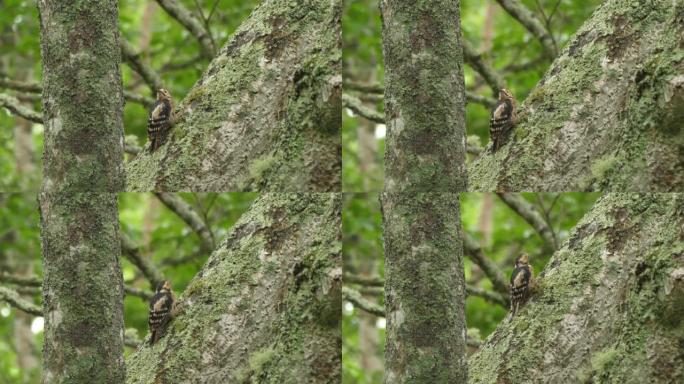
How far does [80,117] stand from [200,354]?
6.45 ft

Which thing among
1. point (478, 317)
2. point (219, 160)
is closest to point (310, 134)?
point (219, 160)

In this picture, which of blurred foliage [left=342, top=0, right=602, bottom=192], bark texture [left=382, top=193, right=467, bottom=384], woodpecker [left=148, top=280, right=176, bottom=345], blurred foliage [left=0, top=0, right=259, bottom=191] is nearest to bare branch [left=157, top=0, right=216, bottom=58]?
blurred foliage [left=0, top=0, right=259, bottom=191]

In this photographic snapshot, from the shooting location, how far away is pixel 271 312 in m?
7.51

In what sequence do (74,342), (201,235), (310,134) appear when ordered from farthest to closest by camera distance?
(201,235), (310,134), (74,342)

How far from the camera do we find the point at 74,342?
6984 mm

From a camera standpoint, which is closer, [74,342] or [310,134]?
[74,342]

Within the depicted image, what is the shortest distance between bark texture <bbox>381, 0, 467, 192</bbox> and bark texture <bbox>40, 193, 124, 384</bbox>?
204 centimetres

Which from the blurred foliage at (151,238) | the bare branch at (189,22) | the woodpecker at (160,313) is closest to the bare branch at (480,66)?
the bare branch at (189,22)

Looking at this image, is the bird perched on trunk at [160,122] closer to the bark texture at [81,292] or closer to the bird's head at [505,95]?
the bark texture at [81,292]

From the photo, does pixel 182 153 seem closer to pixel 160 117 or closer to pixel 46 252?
pixel 160 117

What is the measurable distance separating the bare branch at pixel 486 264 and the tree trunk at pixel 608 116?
76.6 inches

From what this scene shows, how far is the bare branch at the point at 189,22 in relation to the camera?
31.9ft

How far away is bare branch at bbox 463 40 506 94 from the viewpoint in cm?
1001

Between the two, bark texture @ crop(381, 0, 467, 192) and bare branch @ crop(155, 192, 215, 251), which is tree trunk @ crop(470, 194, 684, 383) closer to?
bark texture @ crop(381, 0, 467, 192)
